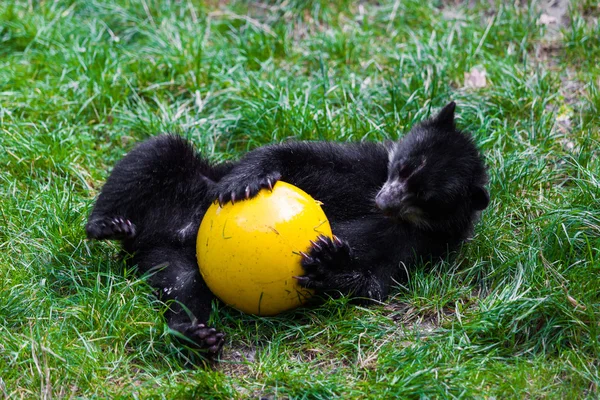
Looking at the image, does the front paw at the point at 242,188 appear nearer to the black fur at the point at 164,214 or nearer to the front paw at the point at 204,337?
the black fur at the point at 164,214

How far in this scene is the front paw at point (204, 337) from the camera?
17.4ft

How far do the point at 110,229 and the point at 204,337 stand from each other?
47.4 inches

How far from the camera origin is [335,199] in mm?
6375

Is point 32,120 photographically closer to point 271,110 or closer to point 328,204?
point 271,110

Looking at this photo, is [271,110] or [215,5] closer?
[271,110]

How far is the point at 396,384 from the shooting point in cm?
482

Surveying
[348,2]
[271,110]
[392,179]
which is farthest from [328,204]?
[348,2]

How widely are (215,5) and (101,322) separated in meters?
5.48

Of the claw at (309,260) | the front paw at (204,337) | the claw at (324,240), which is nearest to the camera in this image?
the front paw at (204,337)

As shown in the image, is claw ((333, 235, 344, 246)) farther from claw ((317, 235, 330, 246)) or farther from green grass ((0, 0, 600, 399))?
green grass ((0, 0, 600, 399))

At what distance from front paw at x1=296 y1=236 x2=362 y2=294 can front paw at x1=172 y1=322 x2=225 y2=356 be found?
2.24 ft

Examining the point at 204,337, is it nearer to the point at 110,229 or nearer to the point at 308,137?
the point at 110,229

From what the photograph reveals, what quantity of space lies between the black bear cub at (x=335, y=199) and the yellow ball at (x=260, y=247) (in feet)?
Result: 0.65

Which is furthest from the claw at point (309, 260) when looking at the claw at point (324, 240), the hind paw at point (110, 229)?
the hind paw at point (110, 229)
